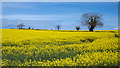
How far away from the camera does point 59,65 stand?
255 inches

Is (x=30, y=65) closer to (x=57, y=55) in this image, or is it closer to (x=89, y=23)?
(x=57, y=55)

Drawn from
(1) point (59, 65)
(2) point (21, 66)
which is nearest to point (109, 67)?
(1) point (59, 65)

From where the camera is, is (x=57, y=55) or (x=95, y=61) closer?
(x=95, y=61)

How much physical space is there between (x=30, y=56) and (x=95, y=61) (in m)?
4.22

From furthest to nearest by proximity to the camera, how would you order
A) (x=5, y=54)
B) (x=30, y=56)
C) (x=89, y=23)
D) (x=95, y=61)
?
(x=89, y=23) → (x=5, y=54) → (x=30, y=56) → (x=95, y=61)

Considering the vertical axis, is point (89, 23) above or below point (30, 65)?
above

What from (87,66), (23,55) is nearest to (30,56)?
(23,55)

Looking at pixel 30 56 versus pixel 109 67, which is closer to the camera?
pixel 109 67

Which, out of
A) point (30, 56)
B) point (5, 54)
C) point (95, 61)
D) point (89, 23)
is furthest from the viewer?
point (89, 23)

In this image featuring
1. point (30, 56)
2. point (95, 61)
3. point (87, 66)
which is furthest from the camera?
point (30, 56)

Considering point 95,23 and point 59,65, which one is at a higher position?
point 95,23

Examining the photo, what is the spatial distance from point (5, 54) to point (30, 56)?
2.19 metres

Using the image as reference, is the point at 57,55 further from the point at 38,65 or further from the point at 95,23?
the point at 95,23

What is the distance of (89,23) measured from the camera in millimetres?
36312
